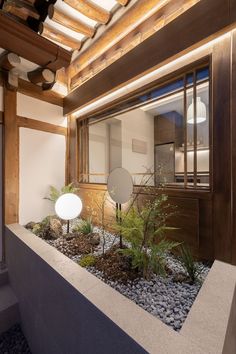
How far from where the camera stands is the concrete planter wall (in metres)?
Result: 0.85

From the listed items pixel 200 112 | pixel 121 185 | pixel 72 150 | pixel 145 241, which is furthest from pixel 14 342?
pixel 200 112

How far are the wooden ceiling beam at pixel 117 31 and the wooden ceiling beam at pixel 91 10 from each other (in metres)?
0.14

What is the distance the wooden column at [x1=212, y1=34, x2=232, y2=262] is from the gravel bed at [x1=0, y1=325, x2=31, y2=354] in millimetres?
2127

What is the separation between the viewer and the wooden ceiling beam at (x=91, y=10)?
221 centimetres

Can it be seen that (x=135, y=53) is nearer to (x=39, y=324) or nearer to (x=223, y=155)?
(x=223, y=155)

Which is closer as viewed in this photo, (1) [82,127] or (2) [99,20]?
(2) [99,20]

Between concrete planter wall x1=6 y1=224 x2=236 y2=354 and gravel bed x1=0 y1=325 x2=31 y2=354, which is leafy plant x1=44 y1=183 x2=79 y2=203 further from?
gravel bed x1=0 y1=325 x2=31 y2=354

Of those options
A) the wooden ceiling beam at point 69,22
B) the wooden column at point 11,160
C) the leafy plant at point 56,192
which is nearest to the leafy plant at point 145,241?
the leafy plant at point 56,192

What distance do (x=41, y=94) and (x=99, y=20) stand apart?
4.35 feet

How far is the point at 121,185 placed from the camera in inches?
67.2

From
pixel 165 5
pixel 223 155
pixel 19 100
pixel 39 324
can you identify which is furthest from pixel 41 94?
pixel 39 324

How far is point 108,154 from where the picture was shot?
367 cm

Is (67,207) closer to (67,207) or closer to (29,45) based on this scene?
(67,207)

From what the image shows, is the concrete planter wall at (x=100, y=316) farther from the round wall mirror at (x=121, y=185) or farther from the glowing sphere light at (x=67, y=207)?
the round wall mirror at (x=121, y=185)
